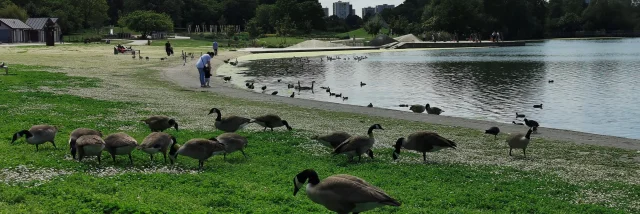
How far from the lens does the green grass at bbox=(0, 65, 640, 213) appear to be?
1065 cm

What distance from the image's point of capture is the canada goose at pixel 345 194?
29.3 ft

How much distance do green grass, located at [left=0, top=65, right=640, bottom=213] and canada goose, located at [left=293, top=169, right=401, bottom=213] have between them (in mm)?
1535

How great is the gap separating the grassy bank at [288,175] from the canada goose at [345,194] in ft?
4.99

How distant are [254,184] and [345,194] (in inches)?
153

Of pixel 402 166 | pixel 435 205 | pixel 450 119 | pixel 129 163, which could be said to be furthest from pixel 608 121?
pixel 129 163

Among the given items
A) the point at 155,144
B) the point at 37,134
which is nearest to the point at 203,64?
the point at 37,134

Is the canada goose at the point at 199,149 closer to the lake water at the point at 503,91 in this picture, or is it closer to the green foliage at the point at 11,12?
the lake water at the point at 503,91

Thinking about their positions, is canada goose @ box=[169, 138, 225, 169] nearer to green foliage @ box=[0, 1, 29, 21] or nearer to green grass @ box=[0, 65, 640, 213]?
green grass @ box=[0, 65, 640, 213]

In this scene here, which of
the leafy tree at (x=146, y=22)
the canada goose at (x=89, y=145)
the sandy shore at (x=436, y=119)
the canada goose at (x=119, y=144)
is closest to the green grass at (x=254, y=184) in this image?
the canada goose at (x=89, y=145)

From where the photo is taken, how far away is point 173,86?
133 feet

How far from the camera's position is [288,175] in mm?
13484

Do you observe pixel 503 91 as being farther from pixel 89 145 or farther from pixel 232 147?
pixel 89 145

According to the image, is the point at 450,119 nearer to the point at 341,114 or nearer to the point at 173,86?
the point at 341,114

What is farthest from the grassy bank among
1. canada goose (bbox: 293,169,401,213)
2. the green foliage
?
the green foliage
